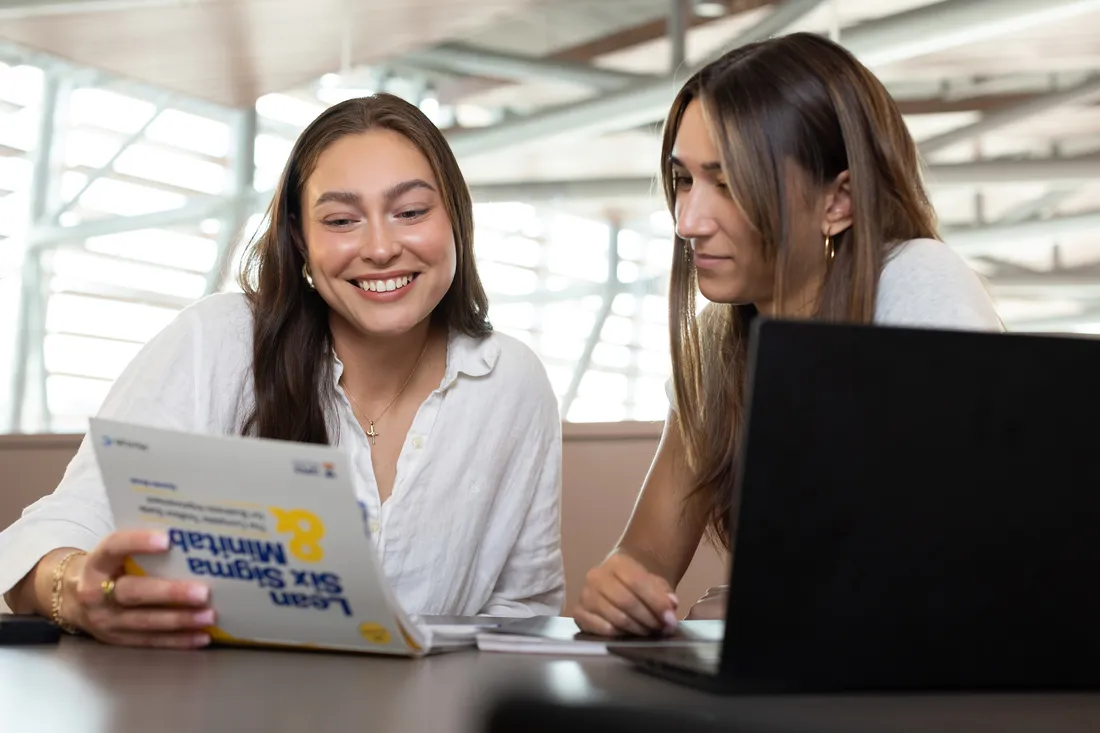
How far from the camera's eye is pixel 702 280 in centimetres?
153

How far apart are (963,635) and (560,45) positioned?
3038 mm

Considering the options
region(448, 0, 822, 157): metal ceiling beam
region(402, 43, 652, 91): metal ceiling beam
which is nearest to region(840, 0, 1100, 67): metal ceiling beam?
region(448, 0, 822, 157): metal ceiling beam

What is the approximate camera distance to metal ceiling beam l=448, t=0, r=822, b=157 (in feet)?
11.2

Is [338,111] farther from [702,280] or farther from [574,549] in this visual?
[574,549]

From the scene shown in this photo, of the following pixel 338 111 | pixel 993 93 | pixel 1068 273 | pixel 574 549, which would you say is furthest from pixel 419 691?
pixel 993 93

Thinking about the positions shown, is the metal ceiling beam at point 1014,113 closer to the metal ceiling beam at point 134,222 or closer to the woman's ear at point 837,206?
the woman's ear at point 837,206

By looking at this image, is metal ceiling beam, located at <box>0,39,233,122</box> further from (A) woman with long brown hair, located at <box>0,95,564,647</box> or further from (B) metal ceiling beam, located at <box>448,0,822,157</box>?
(A) woman with long brown hair, located at <box>0,95,564,647</box>

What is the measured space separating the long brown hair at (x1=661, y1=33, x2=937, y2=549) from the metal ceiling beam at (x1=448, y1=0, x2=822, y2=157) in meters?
1.89

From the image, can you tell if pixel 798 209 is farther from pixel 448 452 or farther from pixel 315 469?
pixel 315 469

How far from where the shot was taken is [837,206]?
1493 mm

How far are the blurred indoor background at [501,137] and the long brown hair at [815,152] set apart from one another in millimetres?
1635

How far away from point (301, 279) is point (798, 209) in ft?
2.54

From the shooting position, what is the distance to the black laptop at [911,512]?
637mm

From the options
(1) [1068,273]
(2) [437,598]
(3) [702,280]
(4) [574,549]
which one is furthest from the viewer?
(1) [1068,273]
